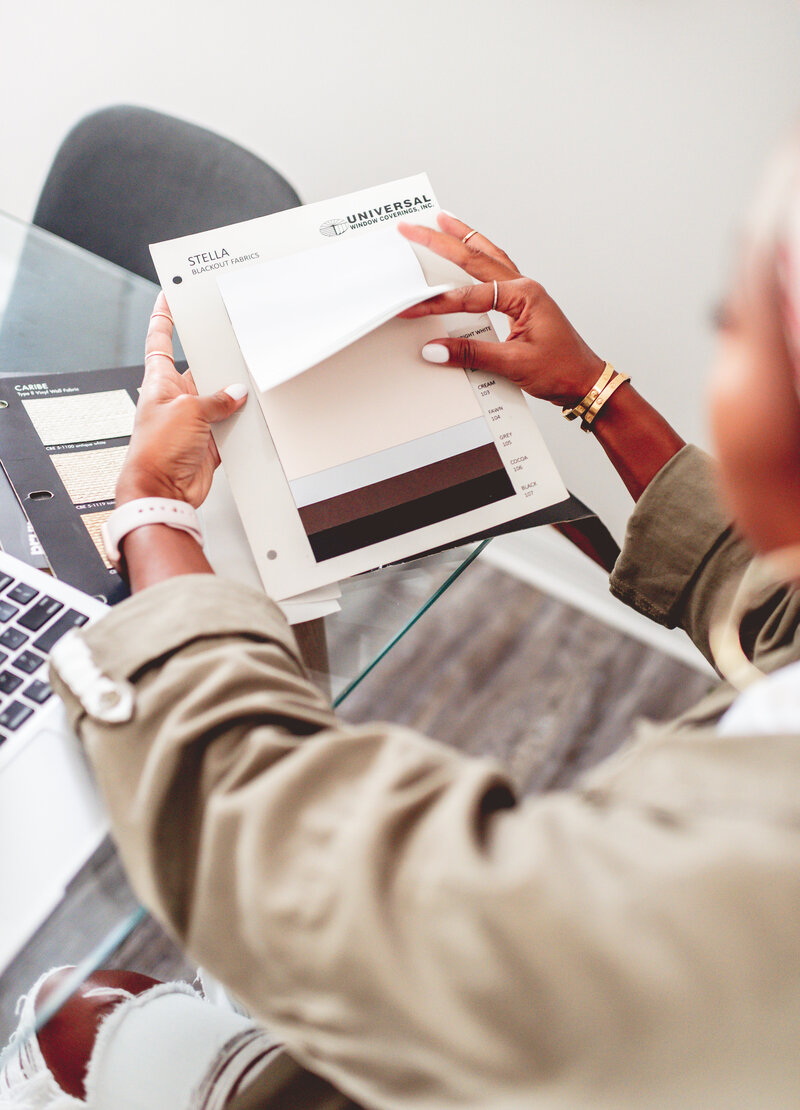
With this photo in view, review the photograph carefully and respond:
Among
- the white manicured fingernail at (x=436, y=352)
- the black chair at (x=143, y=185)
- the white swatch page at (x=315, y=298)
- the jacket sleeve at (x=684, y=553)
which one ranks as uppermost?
the black chair at (x=143, y=185)

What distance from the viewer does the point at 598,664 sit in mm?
1638

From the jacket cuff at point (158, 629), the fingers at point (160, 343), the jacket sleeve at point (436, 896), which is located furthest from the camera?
the fingers at point (160, 343)

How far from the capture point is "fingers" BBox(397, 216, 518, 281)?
770mm

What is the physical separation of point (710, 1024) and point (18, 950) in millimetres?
403

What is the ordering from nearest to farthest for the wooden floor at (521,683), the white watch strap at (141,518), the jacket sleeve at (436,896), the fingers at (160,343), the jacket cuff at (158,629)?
1. the jacket sleeve at (436,896)
2. the jacket cuff at (158,629)
3. the white watch strap at (141,518)
4. the fingers at (160,343)
5. the wooden floor at (521,683)

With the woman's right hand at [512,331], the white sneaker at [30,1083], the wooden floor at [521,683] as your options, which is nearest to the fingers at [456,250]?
the woman's right hand at [512,331]

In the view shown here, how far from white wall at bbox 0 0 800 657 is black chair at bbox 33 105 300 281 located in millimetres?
301

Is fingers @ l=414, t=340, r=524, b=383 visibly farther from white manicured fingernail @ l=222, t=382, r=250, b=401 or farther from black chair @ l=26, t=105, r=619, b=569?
black chair @ l=26, t=105, r=619, b=569

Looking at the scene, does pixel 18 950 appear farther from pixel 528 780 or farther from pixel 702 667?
pixel 702 667

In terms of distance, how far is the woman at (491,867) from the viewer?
1.12ft

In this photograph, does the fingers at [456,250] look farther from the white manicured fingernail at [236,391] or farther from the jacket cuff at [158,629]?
the jacket cuff at [158,629]

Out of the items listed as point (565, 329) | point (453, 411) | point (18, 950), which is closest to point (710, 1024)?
point (18, 950)

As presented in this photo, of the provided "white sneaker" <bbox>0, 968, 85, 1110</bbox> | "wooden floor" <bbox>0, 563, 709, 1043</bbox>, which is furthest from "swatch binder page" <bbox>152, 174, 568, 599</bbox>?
"wooden floor" <bbox>0, 563, 709, 1043</bbox>

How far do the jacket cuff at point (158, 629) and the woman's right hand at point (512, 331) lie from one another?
0.29 meters
